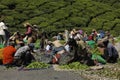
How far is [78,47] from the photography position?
83.4 feet

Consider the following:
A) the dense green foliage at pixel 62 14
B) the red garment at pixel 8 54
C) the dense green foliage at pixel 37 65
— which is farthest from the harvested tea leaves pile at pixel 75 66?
the dense green foliage at pixel 62 14

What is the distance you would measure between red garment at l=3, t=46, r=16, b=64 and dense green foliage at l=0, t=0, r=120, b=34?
112ft

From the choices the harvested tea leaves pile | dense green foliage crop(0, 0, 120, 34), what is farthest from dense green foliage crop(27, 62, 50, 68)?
dense green foliage crop(0, 0, 120, 34)

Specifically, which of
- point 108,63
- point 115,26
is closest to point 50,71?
point 108,63

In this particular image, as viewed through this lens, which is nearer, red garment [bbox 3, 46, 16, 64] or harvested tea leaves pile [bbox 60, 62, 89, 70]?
harvested tea leaves pile [bbox 60, 62, 89, 70]

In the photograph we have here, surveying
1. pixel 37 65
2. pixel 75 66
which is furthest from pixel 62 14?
pixel 75 66

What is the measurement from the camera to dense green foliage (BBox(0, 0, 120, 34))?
63.5 meters

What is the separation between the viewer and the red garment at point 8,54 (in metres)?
25.2

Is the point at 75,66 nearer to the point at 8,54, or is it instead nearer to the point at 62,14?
the point at 8,54

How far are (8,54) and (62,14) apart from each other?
44150 mm

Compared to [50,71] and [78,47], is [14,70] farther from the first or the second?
[78,47]

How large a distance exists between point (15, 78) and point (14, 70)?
2.71 metres

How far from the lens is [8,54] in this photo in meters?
25.2

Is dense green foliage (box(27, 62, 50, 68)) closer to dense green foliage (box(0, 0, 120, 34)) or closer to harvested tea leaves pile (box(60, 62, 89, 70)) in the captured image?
harvested tea leaves pile (box(60, 62, 89, 70))
